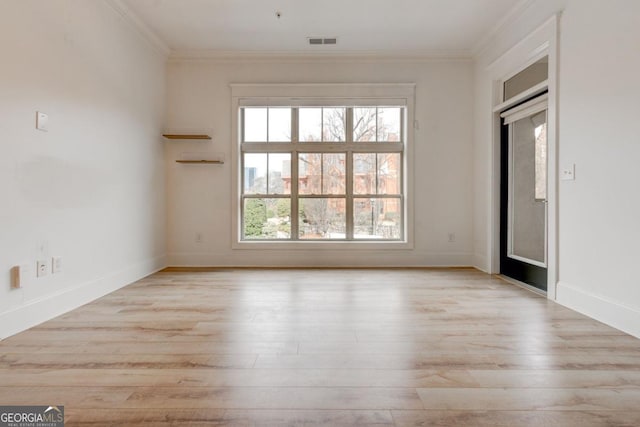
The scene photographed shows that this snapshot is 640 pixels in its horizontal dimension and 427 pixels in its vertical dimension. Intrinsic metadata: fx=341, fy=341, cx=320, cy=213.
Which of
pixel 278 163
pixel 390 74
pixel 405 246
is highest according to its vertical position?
pixel 390 74

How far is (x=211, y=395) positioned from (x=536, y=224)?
3348 millimetres

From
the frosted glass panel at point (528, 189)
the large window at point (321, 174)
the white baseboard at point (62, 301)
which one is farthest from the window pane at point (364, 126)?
the white baseboard at point (62, 301)

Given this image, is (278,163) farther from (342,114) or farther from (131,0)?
(131,0)

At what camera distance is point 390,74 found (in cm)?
454

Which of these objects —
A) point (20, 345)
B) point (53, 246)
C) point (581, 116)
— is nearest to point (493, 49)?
point (581, 116)

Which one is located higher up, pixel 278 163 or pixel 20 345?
pixel 278 163

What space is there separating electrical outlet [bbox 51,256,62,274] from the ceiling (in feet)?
8.35

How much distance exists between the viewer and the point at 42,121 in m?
2.47

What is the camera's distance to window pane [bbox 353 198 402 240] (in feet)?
15.4

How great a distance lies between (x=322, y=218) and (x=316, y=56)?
84.9 inches

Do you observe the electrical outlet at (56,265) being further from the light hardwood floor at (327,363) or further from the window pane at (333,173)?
the window pane at (333,173)

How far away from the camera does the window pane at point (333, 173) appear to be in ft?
15.4

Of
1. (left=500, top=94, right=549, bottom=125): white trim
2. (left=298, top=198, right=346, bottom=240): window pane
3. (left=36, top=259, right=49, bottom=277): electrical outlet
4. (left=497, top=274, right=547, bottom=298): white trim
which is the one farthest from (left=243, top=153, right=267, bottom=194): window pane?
(left=497, top=274, right=547, bottom=298): white trim

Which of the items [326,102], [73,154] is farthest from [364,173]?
[73,154]
